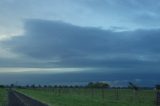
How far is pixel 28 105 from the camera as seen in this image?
31.0m

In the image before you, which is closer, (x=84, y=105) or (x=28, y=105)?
(x=28, y=105)

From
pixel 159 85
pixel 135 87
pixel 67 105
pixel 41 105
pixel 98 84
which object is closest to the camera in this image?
pixel 41 105

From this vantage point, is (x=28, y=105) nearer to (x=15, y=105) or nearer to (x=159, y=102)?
(x=15, y=105)

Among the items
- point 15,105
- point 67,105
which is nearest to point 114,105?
point 67,105

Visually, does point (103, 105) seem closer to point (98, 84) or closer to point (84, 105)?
point (84, 105)

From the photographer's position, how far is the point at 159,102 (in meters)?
42.1

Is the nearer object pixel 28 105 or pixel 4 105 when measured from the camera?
pixel 28 105

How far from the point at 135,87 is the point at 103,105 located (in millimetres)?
19424

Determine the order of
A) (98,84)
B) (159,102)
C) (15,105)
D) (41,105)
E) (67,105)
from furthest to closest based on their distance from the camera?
(98,84) → (159,102) → (67,105) → (15,105) → (41,105)

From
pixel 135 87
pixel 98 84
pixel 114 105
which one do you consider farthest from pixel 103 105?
pixel 98 84

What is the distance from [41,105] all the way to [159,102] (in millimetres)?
A: 15530

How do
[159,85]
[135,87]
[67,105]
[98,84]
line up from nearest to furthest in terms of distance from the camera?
[67,105] → [135,87] → [159,85] → [98,84]

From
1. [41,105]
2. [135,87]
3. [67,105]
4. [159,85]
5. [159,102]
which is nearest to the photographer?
[41,105]

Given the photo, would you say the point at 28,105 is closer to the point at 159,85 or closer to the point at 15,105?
the point at 15,105
